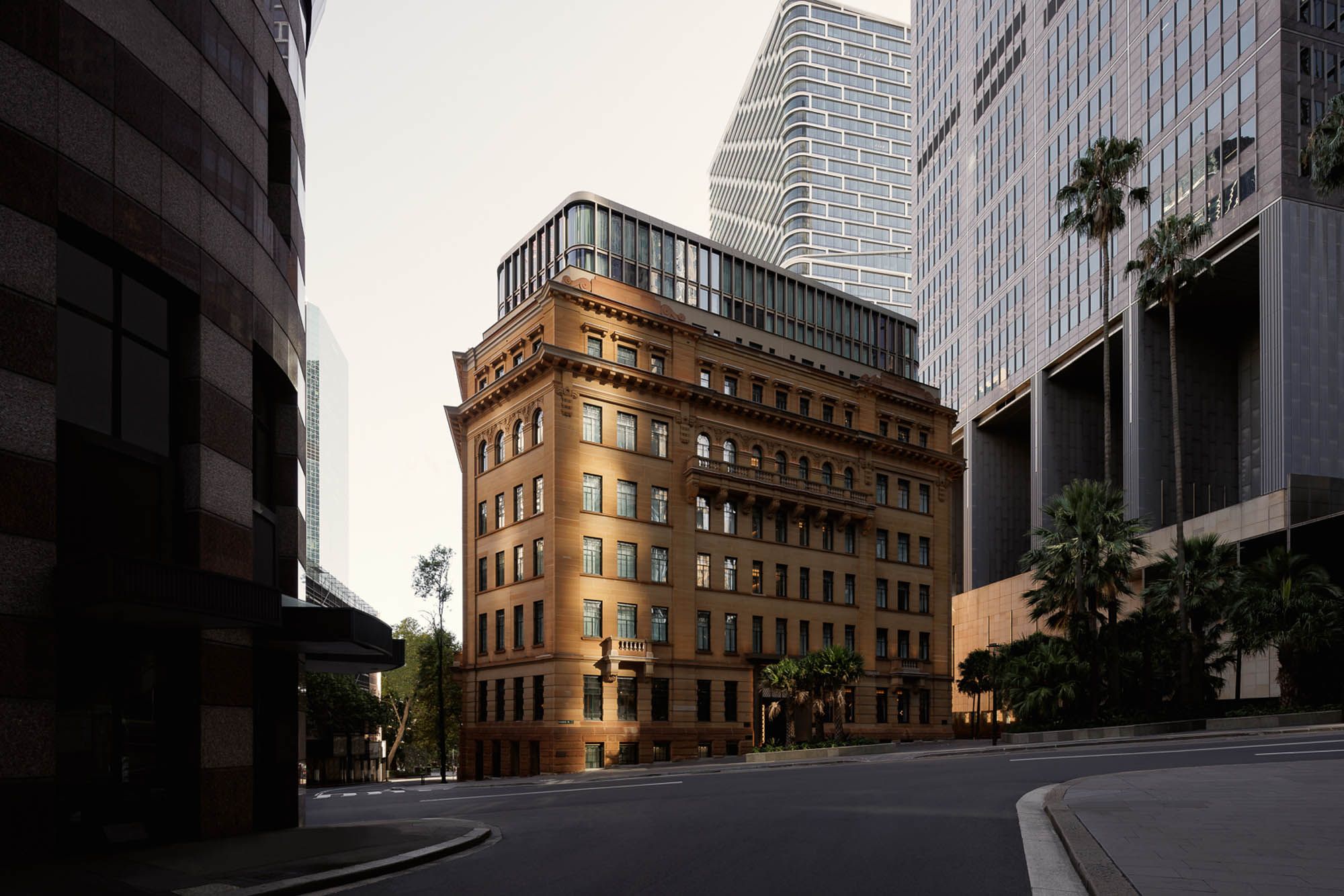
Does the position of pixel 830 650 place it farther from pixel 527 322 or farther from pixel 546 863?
pixel 546 863

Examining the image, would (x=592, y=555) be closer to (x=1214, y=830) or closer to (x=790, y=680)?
(x=790, y=680)

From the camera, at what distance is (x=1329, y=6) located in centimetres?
6650

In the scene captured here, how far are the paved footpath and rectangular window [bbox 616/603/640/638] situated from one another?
3773 centimetres

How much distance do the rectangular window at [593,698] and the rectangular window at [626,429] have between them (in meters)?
12.4

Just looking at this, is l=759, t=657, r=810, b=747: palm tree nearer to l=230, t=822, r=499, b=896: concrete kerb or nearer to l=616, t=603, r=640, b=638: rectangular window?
l=616, t=603, r=640, b=638: rectangular window

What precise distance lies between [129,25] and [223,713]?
10.8 meters

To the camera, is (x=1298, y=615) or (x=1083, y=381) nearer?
(x=1298, y=615)

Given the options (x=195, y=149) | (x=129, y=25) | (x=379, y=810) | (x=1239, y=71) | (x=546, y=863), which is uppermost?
(x=1239, y=71)

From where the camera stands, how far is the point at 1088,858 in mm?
11602


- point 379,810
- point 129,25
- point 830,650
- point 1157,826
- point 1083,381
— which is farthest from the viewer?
point 1083,381

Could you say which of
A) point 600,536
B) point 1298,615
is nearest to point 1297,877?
point 1298,615

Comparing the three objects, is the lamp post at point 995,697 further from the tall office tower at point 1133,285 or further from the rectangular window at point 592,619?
the rectangular window at point 592,619

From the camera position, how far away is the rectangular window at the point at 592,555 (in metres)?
57.1

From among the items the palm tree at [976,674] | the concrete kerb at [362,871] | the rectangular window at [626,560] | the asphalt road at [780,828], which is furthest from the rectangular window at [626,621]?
the concrete kerb at [362,871]
